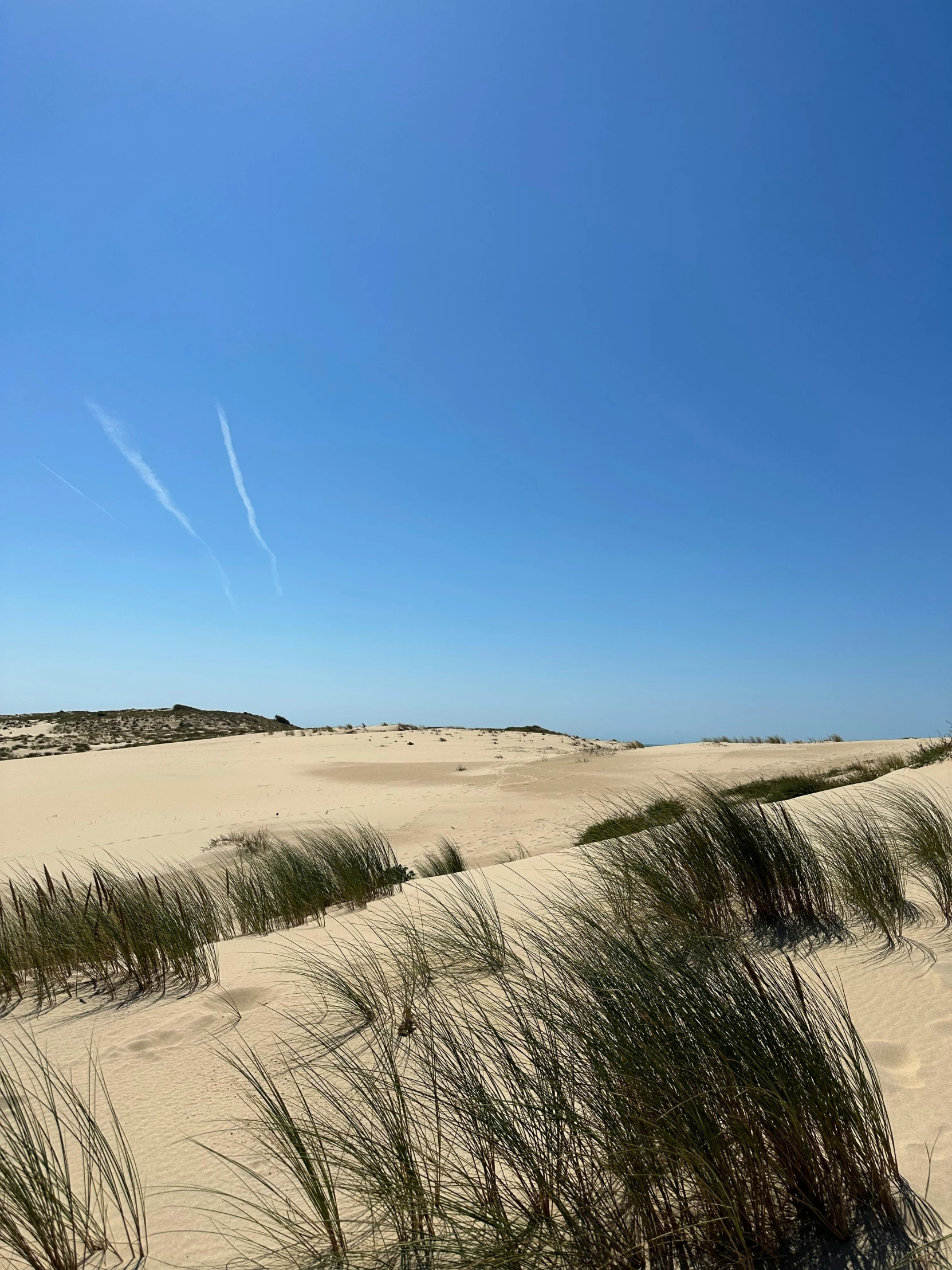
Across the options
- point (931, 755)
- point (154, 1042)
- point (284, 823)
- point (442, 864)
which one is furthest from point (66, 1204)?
point (931, 755)

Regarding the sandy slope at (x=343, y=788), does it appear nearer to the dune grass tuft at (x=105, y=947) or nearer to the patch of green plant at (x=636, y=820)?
the patch of green plant at (x=636, y=820)

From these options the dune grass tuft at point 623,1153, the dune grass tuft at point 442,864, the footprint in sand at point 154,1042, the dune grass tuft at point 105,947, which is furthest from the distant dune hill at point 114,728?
the dune grass tuft at point 623,1153

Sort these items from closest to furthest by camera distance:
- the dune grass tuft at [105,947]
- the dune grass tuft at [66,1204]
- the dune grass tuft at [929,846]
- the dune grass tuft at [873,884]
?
the dune grass tuft at [66,1204] < the dune grass tuft at [873,884] < the dune grass tuft at [929,846] < the dune grass tuft at [105,947]

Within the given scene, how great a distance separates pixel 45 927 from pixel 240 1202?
418cm

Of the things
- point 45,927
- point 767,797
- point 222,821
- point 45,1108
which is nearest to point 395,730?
point 222,821

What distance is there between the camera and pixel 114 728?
138 ft

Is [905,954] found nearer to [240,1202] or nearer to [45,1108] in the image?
[240,1202]

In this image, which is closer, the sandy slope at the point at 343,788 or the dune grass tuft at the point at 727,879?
the dune grass tuft at the point at 727,879

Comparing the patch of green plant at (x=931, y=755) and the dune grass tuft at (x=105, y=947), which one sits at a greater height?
the patch of green plant at (x=931, y=755)

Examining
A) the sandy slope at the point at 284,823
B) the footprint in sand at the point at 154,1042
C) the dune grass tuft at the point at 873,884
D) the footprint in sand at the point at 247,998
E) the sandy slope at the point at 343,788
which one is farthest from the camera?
the sandy slope at the point at 343,788

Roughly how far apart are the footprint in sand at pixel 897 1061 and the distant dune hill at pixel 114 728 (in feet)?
111

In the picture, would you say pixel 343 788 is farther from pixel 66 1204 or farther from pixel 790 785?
pixel 66 1204

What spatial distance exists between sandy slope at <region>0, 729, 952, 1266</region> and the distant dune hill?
301 inches

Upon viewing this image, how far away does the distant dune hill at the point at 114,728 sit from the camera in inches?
1385
